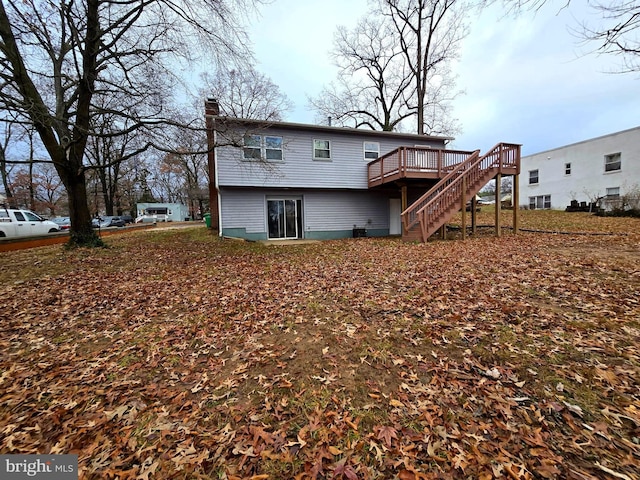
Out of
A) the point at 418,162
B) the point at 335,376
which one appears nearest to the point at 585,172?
the point at 418,162

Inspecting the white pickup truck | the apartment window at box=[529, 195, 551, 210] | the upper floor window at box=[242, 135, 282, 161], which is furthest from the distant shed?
the apartment window at box=[529, 195, 551, 210]

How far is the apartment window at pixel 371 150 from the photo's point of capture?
14375mm

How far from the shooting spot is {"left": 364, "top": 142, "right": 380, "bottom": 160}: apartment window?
1438cm

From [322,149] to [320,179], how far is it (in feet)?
4.92

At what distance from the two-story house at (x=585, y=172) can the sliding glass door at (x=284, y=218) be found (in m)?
18.5

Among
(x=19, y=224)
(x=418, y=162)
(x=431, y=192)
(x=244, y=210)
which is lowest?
(x=19, y=224)

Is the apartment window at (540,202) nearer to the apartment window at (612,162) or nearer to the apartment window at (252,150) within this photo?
the apartment window at (612,162)

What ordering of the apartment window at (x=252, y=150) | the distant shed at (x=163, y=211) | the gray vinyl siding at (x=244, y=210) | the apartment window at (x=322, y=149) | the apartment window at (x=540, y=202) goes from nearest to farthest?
the apartment window at (x=252, y=150), the gray vinyl siding at (x=244, y=210), the apartment window at (x=322, y=149), the apartment window at (x=540, y=202), the distant shed at (x=163, y=211)

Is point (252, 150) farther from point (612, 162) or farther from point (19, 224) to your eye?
point (612, 162)

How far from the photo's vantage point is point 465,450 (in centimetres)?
192

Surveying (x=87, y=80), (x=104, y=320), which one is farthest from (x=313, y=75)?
(x=104, y=320)

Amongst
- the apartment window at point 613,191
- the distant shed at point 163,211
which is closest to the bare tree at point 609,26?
the apartment window at point 613,191

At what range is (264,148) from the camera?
1260cm

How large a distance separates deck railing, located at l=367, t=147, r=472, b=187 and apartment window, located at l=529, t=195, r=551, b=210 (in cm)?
1723
